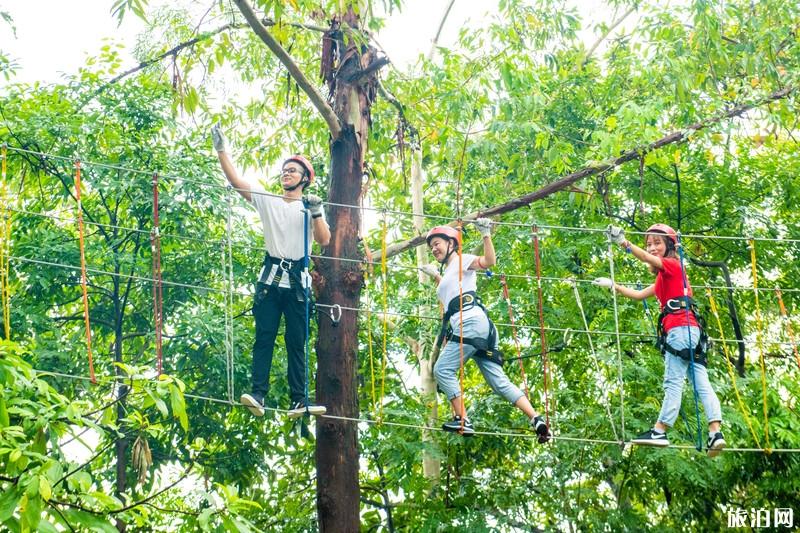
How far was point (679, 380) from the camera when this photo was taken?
434cm

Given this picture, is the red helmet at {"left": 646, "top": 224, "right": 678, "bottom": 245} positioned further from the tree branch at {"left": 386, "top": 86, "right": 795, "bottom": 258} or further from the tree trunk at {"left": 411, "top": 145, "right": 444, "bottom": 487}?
the tree trunk at {"left": 411, "top": 145, "right": 444, "bottom": 487}

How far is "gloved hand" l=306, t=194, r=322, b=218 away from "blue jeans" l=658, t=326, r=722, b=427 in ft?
5.72

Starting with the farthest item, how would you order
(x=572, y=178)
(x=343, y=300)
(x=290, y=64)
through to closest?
(x=572, y=178) → (x=343, y=300) → (x=290, y=64)

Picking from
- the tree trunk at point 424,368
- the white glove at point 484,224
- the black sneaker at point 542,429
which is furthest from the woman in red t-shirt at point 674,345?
the tree trunk at point 424,368

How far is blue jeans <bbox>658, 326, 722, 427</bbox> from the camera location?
169 inches

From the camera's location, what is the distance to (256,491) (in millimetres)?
7773

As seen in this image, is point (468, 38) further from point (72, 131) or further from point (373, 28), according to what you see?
point (72, 131)

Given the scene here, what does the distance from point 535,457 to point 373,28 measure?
12.2 feet

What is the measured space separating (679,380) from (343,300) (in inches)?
75.1

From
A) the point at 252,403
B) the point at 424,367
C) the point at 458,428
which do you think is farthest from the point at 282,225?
the point at 424,367

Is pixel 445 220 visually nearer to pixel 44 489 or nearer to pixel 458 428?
pixel 458 428

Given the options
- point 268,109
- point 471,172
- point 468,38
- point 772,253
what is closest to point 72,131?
point 268,109

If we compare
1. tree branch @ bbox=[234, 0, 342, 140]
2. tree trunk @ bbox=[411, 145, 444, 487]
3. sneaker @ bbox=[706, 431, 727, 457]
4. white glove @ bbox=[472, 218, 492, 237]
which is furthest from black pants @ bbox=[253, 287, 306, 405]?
tree trunk @ bbox=[411, 145, 444, 487]

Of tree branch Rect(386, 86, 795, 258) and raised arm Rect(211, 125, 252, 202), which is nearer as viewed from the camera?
raised arm Rect(211, 125, 252, 202)
